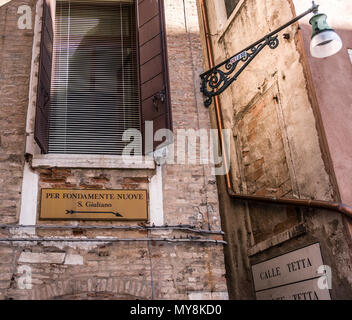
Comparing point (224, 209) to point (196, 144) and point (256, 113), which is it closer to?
point (256, 113)

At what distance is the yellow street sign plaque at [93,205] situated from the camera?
185 inches

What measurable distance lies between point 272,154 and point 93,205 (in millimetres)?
3258

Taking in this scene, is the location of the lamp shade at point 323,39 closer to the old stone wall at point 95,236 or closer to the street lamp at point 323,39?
the street lamp at point 323,39

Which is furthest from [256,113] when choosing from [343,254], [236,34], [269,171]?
[343,254]

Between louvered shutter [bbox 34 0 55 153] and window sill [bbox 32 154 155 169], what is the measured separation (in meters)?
0.14

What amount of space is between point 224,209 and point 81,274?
383cm

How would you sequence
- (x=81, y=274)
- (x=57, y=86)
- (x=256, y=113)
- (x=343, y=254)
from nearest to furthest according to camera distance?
(x=81, y=274) → (x=343, y=254) → (x=57, y=86) → (x=256, y=113)

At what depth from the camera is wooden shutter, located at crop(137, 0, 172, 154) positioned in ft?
16.5

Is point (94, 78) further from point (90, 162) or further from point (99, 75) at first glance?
point (90, 162)

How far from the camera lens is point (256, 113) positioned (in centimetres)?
748

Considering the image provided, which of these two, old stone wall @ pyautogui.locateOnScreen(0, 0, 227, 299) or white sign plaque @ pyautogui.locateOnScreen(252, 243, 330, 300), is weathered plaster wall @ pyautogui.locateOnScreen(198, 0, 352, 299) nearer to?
white sign plaque @ pyautogui.locateOnScreen(252, 243, 330, 300)

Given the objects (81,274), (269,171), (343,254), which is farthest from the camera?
(269,171)

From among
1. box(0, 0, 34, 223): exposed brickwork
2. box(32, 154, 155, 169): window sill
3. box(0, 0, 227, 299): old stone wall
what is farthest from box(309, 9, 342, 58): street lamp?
box(0, 0, 34, 223): exposed brickwork

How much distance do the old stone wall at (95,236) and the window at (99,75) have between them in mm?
343
